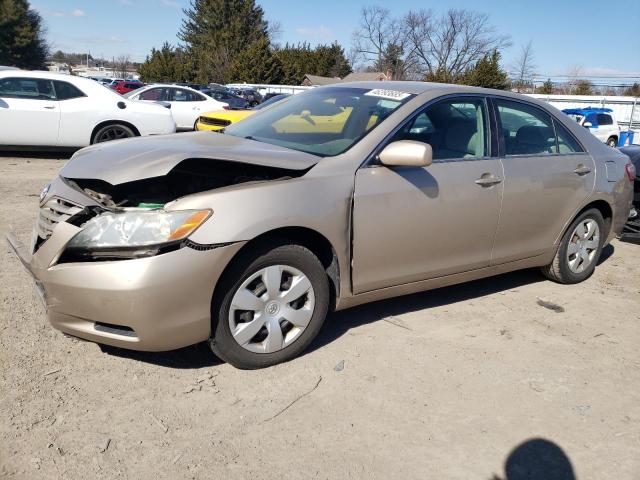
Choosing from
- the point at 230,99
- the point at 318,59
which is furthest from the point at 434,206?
the point at 318,59

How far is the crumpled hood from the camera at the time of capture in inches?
119

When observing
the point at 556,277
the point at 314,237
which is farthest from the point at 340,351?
the point at 556,277

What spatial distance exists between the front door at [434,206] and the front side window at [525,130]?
0.21m

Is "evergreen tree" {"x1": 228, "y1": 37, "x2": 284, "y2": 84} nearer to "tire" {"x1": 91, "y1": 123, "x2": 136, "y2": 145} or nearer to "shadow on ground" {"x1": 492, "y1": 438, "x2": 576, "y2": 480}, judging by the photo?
"tire" {"x1": 91, "y1": 123, "x2": 136, "y2": 145}

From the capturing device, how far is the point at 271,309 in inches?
126

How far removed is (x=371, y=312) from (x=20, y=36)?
6480 cm

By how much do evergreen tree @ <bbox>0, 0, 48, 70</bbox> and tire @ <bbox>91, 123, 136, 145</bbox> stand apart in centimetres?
5470

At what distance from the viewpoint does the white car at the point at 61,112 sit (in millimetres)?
9625

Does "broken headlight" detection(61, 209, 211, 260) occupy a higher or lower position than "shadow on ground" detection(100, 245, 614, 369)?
higher

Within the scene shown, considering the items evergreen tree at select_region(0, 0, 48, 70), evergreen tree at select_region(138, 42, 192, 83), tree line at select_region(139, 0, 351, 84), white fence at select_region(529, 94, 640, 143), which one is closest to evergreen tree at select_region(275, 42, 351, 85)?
tree line at select_region(139, 0, 351, 84)

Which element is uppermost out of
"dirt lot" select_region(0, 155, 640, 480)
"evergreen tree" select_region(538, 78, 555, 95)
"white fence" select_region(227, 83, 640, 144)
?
"evergreen tree" select_region(538, 78, 555, 95)

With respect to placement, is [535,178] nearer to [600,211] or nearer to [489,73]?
[600,211]

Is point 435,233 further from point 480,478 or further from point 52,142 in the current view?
point 52,142

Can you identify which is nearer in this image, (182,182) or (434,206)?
(182,182)
